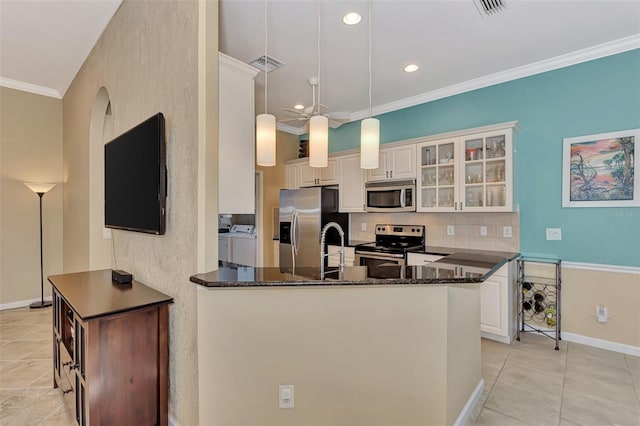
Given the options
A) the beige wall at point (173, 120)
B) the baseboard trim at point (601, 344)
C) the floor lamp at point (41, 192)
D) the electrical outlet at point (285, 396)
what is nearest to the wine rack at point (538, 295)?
the baseboard trim at point (601, 344)

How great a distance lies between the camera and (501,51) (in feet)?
10.1

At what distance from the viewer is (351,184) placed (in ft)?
14.9

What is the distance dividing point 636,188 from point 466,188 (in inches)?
54.9

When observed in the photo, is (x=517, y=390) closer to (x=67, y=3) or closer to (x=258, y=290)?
(x=258, y=290)

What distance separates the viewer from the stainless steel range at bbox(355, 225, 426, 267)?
373 centimetres

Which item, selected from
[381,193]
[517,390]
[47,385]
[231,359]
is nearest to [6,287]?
[47,385]

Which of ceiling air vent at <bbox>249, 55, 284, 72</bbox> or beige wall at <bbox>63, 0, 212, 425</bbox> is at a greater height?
ceiling air vent at <bbox>249, 55, 284, 72</bbox>

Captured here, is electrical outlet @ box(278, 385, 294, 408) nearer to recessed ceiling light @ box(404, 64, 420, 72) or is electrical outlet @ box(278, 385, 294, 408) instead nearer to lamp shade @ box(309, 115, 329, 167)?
lamp shade @ box(309, 115, 329, 167)

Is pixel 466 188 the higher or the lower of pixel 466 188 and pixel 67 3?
the lower

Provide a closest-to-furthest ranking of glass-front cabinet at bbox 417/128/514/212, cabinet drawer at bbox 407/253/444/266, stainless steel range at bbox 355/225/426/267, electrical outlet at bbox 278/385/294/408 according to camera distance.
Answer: electrical outlet at bbox 278/385/294/408
glass-front cabinet at bbox 417/128/514/212
cabinet drawer at bbox 407/253/444/266
stainless steel range at bbox 355/225/426/267

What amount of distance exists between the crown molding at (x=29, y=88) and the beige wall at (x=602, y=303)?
6.93 m

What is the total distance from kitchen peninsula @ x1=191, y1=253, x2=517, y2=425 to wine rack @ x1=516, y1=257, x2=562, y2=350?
2.07 metres

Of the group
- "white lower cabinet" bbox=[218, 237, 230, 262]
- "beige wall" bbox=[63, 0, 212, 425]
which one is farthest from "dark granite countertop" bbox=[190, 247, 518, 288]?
"white lower cabinet" bbox=[218, 237, 230, 262]

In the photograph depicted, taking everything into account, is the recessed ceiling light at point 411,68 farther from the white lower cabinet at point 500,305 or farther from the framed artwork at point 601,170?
the white lower cabinet at point 500,305
